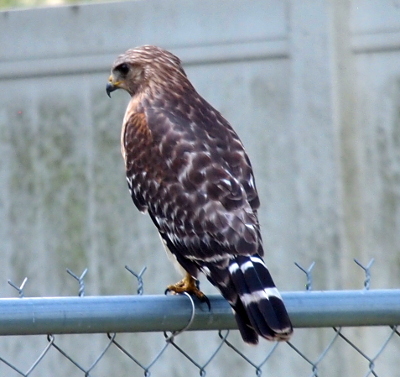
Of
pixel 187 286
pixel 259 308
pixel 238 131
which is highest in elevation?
pixel 259 308

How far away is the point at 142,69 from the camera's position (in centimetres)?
383

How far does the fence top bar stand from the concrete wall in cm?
280

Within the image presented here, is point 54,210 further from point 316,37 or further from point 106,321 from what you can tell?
point 106,321

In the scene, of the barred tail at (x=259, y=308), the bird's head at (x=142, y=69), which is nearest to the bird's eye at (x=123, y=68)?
the bird's head at (x=142, y=69)

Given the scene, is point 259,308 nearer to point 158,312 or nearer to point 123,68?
point 158,312

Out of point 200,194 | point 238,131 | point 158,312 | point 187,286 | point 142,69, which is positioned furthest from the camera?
point 238,131

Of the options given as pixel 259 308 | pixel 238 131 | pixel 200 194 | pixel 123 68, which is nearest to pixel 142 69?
pixel 123 68

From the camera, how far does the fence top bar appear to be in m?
2.07

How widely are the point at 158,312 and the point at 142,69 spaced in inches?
73.3

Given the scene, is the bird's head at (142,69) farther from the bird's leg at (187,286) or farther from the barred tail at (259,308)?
the barred tail at (259,308)

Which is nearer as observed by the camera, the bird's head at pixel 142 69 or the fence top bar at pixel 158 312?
the fence top bar at pixel 158 312

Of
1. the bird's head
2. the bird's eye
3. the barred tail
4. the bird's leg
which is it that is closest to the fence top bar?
the barred tail

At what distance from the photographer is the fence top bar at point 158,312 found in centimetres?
207

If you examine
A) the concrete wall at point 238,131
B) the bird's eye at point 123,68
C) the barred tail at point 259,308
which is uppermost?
the bird's eye at point 123,68
